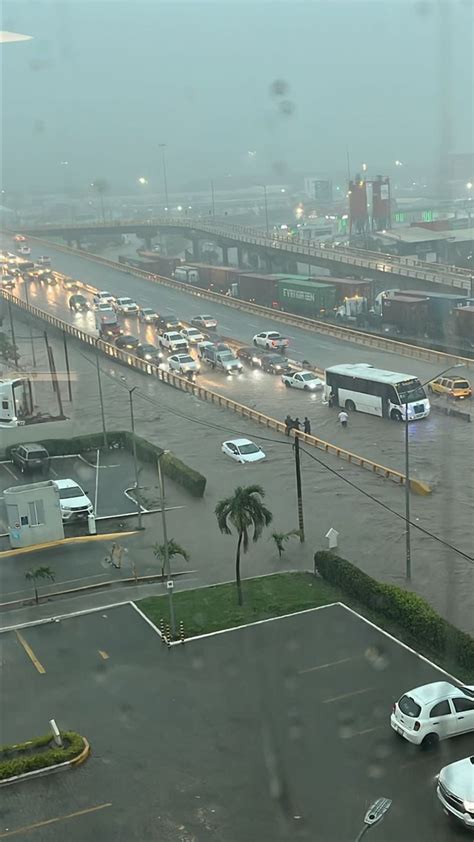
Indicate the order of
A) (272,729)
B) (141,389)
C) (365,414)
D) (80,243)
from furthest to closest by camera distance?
1. (80,243)
2. (141,389)
3. (365,414)
4. (272,729)

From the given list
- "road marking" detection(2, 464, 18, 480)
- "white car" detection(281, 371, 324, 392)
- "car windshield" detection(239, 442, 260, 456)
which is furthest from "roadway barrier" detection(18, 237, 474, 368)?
"road marking" detection(2, 464, 18, 480)

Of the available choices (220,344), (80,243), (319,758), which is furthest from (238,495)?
(80,243)

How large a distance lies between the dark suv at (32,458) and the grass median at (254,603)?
7378mm

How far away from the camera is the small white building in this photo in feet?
47.6

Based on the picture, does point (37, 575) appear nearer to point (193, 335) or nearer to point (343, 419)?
point (343, 419)

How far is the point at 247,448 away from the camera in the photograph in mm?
19625

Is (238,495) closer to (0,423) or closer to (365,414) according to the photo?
(365,414)

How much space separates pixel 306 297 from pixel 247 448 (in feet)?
57.3

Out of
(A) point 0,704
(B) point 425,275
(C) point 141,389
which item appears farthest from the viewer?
(B) point 425,275

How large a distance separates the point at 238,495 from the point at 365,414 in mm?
11375

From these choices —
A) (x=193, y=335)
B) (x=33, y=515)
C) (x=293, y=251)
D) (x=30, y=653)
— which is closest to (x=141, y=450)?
(x=33, y=515)

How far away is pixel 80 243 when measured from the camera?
70.5 metres

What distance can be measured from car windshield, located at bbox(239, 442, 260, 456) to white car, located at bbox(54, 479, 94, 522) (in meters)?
3.90

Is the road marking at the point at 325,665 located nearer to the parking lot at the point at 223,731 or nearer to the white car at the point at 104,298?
the parking lot at the point at 223,731
